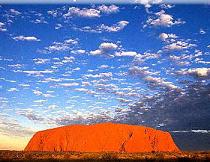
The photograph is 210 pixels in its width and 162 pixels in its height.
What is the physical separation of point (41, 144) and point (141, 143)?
41474 mm

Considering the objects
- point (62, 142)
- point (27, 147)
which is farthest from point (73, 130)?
point (27, 147)

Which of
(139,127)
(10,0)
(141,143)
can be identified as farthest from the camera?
(139,127)

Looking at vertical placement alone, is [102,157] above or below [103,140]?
below

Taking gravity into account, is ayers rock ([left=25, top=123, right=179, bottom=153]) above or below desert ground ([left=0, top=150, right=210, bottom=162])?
above

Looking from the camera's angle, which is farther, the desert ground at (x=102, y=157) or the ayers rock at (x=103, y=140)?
the ayers rock at (x=103, y=140)

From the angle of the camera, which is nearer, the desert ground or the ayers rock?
the desert ground

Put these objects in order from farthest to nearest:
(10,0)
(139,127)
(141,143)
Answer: (139,127) → (141,143) → (10,0)

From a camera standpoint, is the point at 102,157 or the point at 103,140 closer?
the point at 102,157

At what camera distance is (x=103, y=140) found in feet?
491

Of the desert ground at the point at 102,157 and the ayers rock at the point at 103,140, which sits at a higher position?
the ayers rock at the point at 103,140

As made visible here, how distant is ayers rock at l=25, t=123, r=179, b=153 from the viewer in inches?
5689

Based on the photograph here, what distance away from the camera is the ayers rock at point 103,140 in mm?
144500

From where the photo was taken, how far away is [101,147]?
149 meters

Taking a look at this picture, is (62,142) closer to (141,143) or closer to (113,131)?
(113,131)
